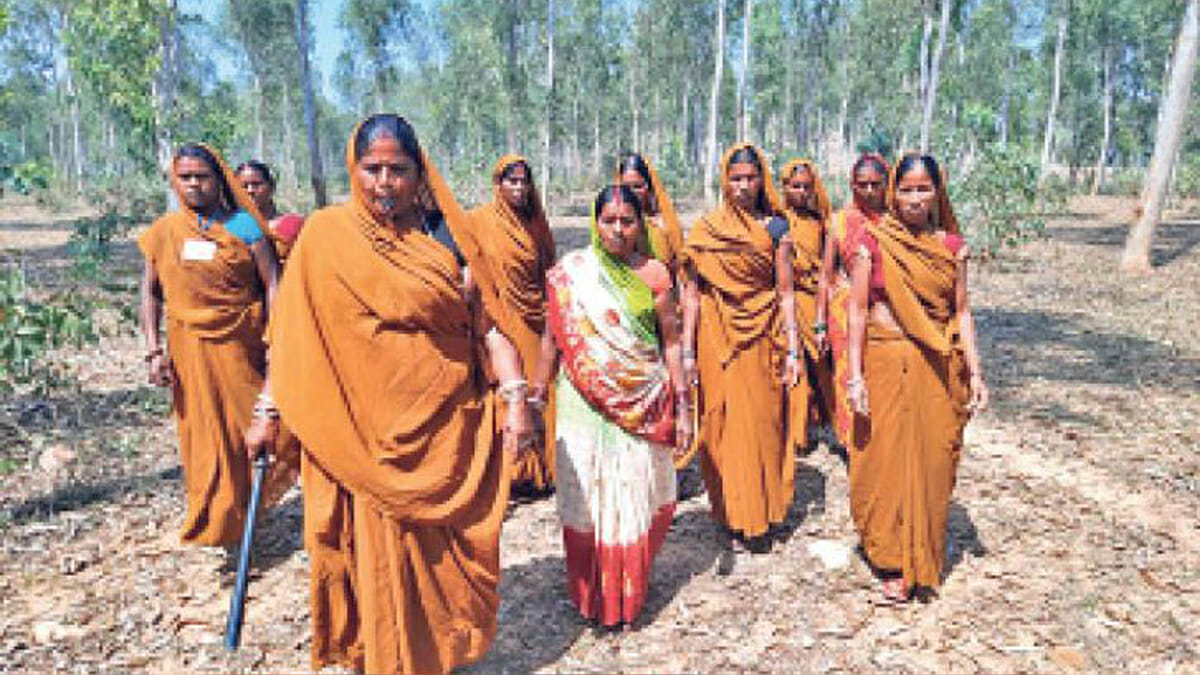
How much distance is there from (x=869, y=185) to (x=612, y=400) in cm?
262

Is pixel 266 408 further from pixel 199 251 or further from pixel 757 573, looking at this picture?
pixel 757 573

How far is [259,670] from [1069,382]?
6762mm

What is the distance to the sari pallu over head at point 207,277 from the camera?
3520 millimetres

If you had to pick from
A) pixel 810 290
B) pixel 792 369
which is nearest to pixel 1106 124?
pixel 810 290

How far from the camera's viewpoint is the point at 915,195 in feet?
10.8

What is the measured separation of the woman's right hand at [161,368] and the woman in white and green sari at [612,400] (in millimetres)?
1914

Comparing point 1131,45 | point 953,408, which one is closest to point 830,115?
point 1131,45

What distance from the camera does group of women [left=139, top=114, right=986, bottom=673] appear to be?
249cm

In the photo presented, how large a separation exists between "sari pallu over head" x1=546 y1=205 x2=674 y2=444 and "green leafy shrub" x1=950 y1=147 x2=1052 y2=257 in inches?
456

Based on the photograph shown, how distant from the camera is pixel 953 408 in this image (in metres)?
3.40

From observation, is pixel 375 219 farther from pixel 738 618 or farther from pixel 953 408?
pixel 953 408

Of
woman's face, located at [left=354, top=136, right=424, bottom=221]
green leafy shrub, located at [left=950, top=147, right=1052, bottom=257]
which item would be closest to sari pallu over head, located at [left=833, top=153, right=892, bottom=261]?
woman's face, located at [left=354, top=136, right=424, bottom=221]

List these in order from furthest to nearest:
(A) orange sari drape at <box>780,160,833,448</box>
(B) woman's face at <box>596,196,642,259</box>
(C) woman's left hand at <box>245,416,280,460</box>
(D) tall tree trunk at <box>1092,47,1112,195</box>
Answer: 1. (D) tall tree trunk at <box>1092,47,1112,195</box>
2. (A) orange sari drape at <box>780,160,833,448</box>
3. (B) woman's face at <box>596,196,642,259</box>
4. (C) woman's left hand at <box>245,416,280,460</box>

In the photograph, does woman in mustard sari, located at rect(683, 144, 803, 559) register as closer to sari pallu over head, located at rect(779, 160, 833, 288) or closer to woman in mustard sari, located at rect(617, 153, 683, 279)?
woman in mustard sari, located at rect(617, 153, 683, 279)
